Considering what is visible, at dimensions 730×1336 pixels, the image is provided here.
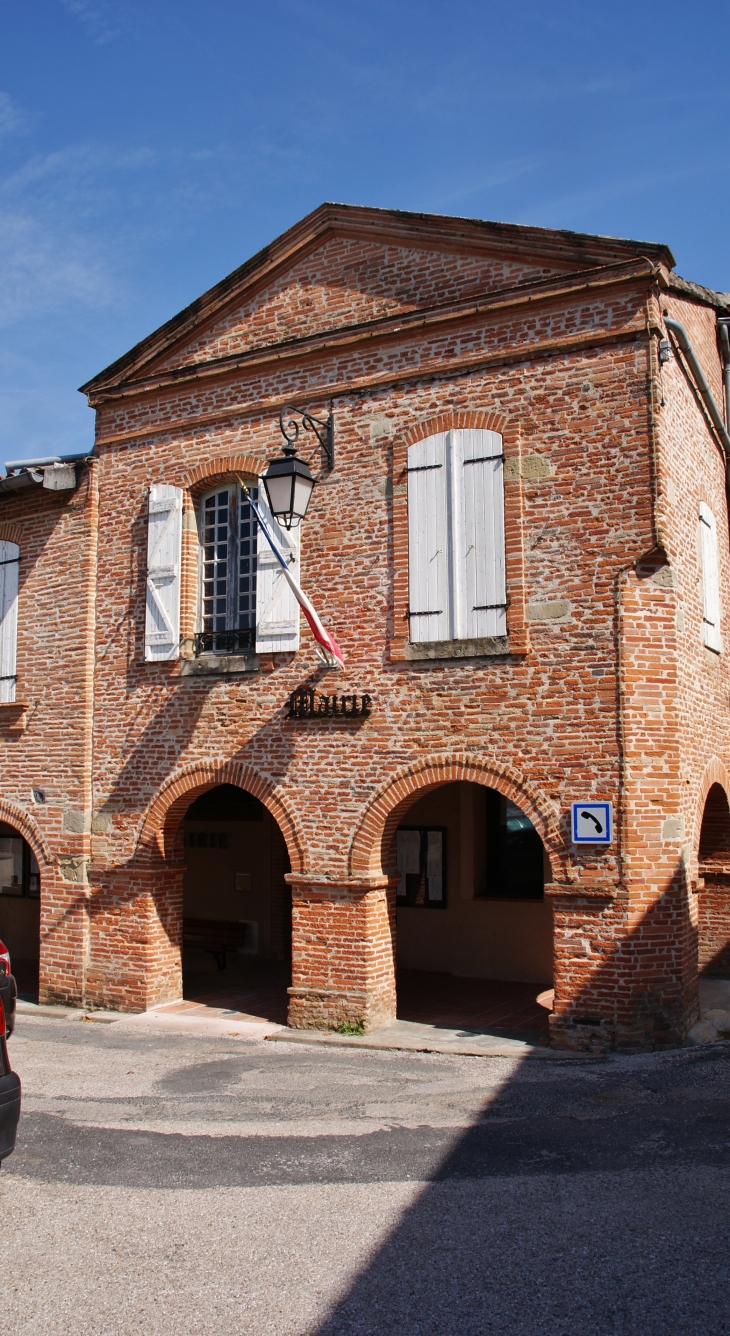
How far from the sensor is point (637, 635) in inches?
341

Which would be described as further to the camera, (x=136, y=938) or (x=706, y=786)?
(x=136, y=938)

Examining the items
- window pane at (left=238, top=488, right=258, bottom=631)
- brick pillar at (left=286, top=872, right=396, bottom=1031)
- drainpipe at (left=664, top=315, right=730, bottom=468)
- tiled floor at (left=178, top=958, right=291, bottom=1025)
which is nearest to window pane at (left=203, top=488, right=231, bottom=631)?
window pane at (left=238, top=488, right=258, bottom=631)

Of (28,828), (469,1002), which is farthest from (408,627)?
(28,828)

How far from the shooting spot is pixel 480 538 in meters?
9.36

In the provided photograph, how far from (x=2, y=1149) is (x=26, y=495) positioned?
8.84m

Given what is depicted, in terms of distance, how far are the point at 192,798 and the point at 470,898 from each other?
3696mm

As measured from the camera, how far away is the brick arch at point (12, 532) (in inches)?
491

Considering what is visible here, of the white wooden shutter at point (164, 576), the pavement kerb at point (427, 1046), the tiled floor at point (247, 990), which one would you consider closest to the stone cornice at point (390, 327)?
the white wooden shutter at point (164, 576)

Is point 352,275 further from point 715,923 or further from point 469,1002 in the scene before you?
point 715,923

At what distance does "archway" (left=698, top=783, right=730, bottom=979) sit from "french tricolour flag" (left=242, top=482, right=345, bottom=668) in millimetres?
4593

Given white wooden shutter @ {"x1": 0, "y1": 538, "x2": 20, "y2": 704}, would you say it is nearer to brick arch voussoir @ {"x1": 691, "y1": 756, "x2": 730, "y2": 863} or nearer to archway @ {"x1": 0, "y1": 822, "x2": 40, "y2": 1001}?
archway @ {"x1": 0, "y1": 822, "x2": 40, "y2": 1001}

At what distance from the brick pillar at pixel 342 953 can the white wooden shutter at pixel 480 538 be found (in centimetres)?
260

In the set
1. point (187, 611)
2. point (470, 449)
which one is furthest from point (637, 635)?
point (187, 611)

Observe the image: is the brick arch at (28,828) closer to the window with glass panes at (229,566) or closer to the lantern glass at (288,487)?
the window with glass panes at (229,566)
